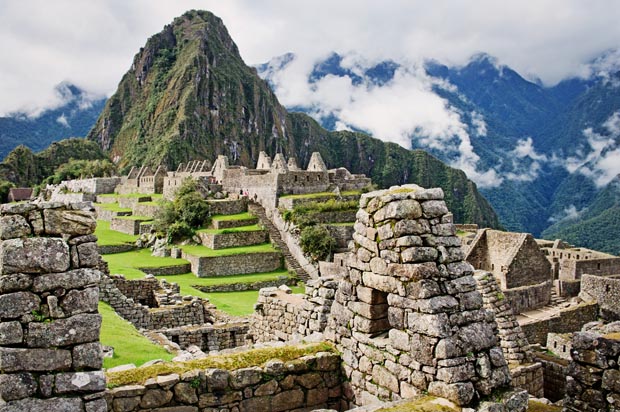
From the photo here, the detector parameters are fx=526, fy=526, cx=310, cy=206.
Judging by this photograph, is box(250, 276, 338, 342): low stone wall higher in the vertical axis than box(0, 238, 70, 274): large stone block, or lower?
lower

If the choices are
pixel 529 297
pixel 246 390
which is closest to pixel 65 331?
pixel 246 390

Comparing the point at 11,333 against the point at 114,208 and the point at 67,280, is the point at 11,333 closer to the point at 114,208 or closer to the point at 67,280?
the point at 67,280

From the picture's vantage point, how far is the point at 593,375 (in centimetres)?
520

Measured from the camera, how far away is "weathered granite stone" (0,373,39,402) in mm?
3850

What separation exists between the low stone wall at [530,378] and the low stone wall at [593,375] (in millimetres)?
1773

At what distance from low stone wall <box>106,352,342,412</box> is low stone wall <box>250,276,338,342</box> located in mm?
1232

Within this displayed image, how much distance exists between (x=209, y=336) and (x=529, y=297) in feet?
43.8

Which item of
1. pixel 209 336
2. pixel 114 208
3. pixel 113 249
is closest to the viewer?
pixel 209 336

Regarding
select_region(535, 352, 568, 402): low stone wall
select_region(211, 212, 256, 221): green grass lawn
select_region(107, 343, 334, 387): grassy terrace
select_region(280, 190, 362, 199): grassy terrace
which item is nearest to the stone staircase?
select_region(211, 212, 256, 221): green grass lawn

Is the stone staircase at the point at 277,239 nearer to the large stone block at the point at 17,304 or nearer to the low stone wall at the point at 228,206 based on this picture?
the low stone wall at the point at 228,206

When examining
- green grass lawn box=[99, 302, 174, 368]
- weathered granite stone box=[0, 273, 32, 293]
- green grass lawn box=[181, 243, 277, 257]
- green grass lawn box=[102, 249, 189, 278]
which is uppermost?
weathered granite stone box=[0, 273, 32, 293]

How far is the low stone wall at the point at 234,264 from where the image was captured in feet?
101

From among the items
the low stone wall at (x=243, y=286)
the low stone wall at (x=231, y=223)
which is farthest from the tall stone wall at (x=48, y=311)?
the low stone wall at (x=231, y=223)

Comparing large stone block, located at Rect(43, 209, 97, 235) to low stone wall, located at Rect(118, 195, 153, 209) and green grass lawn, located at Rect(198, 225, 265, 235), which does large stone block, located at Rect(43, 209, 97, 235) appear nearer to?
green grass lawn, located at Rect(198, 225, 265, 235)
